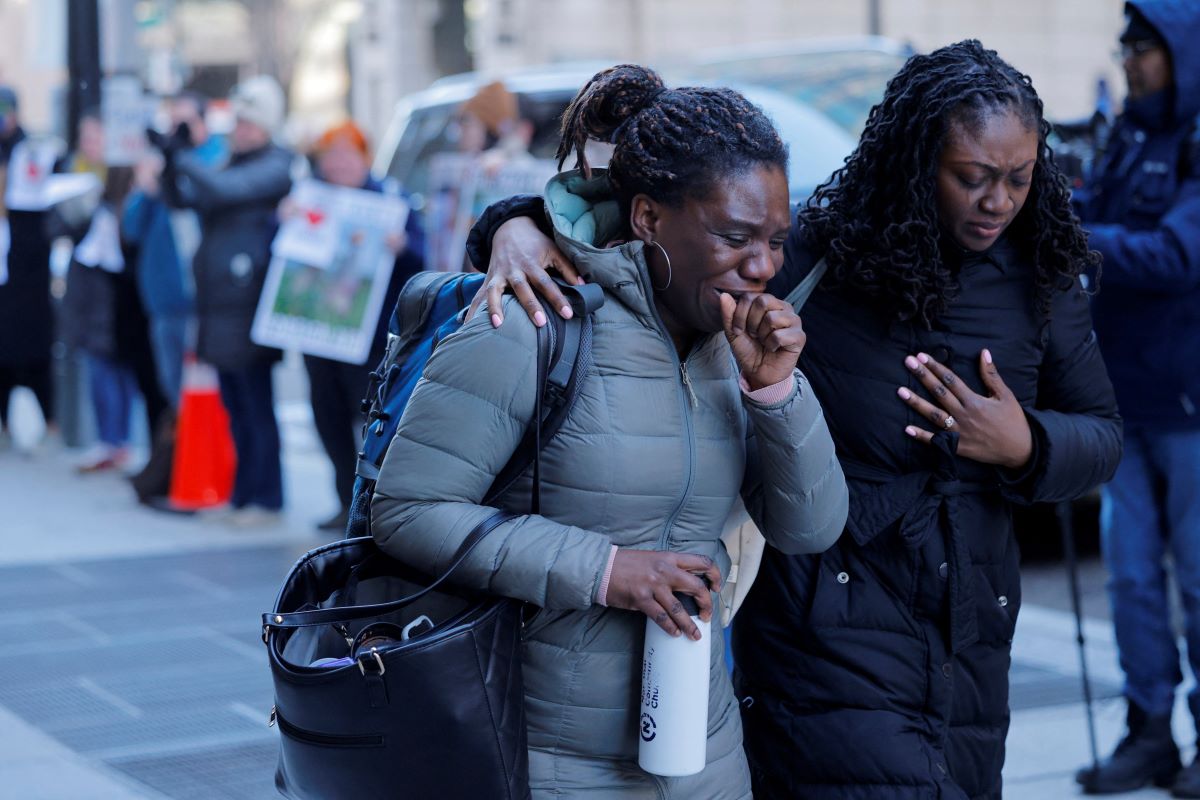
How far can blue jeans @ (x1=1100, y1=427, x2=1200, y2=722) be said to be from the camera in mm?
4498

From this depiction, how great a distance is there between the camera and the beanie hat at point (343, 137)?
26.7ft

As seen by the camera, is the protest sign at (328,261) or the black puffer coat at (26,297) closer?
the protest sign at (328,261)

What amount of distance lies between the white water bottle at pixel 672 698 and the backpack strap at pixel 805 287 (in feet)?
2.31

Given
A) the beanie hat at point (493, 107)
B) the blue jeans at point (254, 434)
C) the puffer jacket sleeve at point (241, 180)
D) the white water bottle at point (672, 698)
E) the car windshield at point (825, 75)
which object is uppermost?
the car windshield at point (825, 75)

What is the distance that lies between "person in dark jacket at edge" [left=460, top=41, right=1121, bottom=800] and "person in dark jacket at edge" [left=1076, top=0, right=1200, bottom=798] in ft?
5.05

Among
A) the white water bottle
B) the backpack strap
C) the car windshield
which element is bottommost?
the white water bottle

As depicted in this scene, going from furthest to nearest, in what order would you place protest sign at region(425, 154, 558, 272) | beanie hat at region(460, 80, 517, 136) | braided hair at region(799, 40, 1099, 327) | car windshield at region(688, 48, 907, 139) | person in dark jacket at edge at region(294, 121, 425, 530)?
beanie hat at region(460, 80, 517, 136) → person in dark jacket at edge at region(294, 121, 425, 530) → protest sign at region(425, 154, 558, 272) → car windshield at region(688, 48, 907, 139) → braided hair at region(799, 40, 1099, 327)

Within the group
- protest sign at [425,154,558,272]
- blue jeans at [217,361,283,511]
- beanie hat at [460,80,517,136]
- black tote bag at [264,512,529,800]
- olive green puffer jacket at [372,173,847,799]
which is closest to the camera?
black tote bag at [264,512,529,800]

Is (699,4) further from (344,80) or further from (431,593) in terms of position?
(431,593)

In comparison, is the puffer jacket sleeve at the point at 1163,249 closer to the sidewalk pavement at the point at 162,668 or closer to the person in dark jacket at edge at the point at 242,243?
the sidewalk pavement at the point at 162,668

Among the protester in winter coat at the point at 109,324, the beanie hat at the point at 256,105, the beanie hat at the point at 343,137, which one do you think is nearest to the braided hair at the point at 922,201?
the beanie hat at the point at 343,137

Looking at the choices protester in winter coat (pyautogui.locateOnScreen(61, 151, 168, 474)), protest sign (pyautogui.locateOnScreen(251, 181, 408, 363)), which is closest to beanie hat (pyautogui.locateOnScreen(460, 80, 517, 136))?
protest sign (pyautogui.locateOnScreen(251, 181, 408, 363))

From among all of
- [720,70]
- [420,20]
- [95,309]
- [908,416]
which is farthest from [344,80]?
[908,416]

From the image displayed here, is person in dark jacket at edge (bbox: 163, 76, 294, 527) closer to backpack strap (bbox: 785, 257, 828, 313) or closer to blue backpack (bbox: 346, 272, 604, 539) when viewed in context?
blue backpack (bbox: 346, 272, 604, 539)
